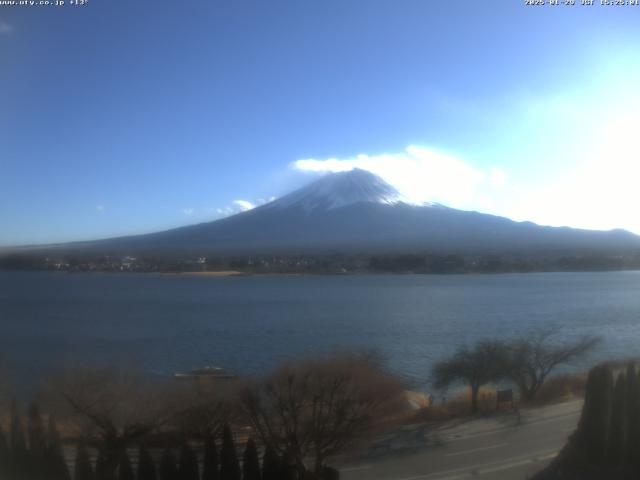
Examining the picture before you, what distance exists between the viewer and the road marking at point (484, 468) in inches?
125

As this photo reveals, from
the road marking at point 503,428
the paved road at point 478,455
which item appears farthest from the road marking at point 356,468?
the road marking at point 503,428

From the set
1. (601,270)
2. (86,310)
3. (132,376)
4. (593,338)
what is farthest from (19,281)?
(601,270)

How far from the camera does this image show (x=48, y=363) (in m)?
5.05

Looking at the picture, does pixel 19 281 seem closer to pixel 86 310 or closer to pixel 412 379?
pixel 86 310

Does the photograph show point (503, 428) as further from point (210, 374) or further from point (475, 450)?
point (210, 374)

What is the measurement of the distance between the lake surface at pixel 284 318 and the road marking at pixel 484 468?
2.20m

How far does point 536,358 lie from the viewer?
5363 millimetres

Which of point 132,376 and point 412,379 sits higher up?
point 132,376

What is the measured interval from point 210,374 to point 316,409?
5.49 ft

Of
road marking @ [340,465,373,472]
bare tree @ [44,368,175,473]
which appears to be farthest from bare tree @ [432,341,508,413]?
bare tree @ [44,368,175,473]

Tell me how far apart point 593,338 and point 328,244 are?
1704 cm

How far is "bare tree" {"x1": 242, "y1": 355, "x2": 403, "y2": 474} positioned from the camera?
337 cm

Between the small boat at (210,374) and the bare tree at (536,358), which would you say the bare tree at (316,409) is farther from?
the bare tree at (536,358)

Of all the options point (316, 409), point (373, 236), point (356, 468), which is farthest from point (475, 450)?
point (373, 236)
